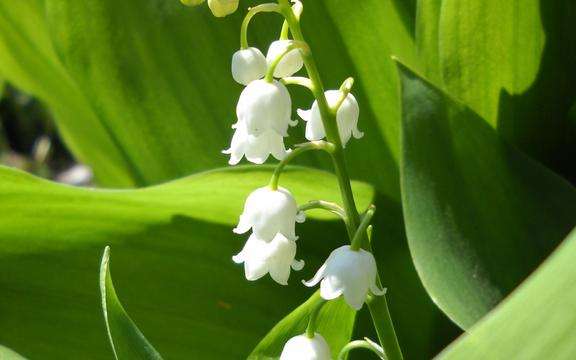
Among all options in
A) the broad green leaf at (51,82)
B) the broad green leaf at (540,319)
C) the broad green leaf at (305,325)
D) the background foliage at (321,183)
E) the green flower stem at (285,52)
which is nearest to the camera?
the broad green leaf at (540,319)

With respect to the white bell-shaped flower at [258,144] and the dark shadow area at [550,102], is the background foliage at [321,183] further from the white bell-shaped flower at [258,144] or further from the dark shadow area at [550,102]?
the white bell-shaped flower at [258,144]

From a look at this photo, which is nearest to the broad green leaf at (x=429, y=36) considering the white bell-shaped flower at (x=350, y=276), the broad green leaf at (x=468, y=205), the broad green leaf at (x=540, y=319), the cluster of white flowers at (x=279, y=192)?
the broad green leaf at (x=468, y=205)

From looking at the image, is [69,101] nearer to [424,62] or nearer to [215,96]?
[215,96]

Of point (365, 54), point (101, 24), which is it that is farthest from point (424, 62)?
point (101, 24)

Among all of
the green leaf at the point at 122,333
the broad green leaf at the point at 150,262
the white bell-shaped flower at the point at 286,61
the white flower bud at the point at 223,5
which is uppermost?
the white flower bud at the point at 223,5

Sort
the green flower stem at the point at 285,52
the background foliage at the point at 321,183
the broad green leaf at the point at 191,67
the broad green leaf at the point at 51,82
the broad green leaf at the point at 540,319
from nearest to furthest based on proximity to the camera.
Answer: the broad green leaf at the point at 540,319 → the green flower stem at the point at 285,52 → the background foliage at the point at 321,183 → the broad green leaf at the point at 191,67 → the broad green leaf at the point at 51,82

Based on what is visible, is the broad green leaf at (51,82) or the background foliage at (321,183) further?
the broad green leaf at (51,82)


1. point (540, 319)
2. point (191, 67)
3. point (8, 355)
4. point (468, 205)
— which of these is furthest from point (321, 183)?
point (540, 319)
